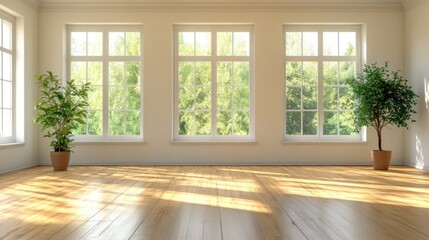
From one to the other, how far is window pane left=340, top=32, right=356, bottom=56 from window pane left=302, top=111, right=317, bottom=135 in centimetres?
132

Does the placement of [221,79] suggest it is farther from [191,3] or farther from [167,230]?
[167,230]

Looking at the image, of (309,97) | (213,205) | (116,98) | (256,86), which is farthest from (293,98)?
(213,205)

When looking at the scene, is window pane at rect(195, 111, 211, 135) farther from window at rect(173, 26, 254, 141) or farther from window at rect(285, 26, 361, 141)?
window at rect(285, 26, 361, 141)

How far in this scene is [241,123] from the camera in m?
8.25

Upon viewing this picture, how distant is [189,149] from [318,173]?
250 centimetres

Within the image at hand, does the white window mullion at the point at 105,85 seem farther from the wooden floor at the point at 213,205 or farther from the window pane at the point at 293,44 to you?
the window pane at the point at 293,44

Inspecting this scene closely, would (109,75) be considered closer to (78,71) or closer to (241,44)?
(78,71)

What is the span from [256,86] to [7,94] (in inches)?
173

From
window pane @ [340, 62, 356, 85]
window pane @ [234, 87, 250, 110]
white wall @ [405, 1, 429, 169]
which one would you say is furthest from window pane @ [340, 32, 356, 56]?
window pane @ [234, 87, 250, 110]

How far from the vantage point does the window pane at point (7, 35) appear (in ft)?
23.7

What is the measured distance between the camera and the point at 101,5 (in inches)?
314

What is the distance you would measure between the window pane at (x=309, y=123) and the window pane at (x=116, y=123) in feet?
11.5

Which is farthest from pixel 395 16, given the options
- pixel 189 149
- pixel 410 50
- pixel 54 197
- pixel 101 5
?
pixel 54 197

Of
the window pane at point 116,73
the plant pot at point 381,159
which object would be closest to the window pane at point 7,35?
the window pane at point 116,73
